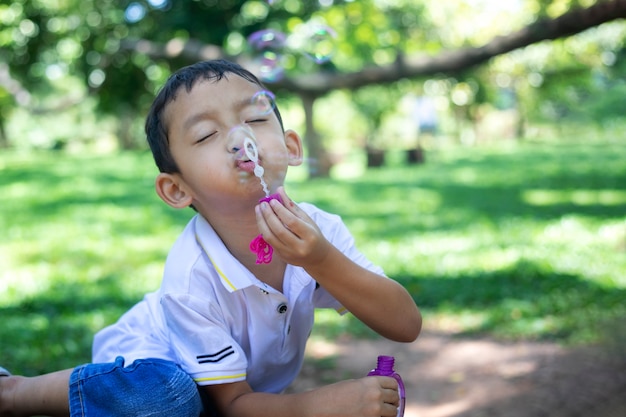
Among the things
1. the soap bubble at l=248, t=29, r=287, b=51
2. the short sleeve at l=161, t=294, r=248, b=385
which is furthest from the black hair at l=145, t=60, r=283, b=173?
the soap bubble at l=248, t=29, r=287, b=51

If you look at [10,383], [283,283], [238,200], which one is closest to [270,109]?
[238,200]

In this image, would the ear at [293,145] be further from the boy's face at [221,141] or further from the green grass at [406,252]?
the green grass at [406,252]

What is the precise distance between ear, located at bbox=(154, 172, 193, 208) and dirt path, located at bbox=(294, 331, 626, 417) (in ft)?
3.95

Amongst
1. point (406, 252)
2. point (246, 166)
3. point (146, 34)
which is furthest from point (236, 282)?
point (146, 34)

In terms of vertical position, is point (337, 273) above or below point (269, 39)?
below

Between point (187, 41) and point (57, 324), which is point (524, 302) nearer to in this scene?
point (57, 324)

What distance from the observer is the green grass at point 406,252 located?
329 cm

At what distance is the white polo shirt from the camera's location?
156 cm

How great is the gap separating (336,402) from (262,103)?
2.37 feet

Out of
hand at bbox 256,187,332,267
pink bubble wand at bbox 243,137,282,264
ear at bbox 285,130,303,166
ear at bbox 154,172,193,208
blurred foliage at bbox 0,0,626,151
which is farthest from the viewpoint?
blurred foliage at bbox 0,0,626,151

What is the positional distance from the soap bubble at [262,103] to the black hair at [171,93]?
0.05 meters

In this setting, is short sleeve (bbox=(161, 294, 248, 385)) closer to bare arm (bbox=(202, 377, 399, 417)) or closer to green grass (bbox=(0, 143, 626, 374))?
bare arm (bbox=(202, 377, 399, 417))

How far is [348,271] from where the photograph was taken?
150 centimetres

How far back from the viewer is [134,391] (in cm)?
154
